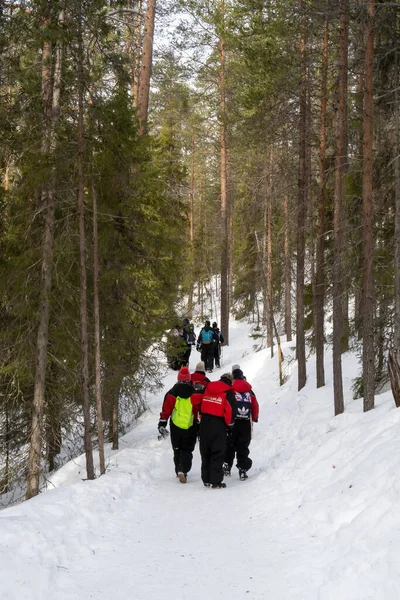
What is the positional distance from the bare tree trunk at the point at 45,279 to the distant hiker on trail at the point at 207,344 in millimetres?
12216

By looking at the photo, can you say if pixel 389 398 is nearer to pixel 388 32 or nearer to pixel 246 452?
pixel 246 452

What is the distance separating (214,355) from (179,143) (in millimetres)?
11689

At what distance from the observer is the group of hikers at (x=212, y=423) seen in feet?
30.4

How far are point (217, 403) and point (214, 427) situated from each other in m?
0.43

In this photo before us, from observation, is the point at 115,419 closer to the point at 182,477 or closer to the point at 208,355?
the point at 182,477

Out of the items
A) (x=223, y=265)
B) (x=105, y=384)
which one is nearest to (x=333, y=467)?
(x=105, y=384)

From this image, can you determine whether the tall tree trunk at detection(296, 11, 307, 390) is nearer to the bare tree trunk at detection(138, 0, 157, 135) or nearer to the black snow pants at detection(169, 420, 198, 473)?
the bare tree trunk at detection(138, 0, 157, 135)

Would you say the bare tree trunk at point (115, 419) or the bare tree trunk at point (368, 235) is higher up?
the bare tree trunk at point (368, 235)

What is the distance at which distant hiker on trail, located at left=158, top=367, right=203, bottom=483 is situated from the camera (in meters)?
9.70

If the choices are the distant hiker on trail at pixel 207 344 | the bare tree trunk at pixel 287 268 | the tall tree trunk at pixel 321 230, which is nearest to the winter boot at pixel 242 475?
the tall tree trunk at pixel 321 230

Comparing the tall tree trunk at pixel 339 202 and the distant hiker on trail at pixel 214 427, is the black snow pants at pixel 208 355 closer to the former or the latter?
the tall tree trunk at pixel 339 202

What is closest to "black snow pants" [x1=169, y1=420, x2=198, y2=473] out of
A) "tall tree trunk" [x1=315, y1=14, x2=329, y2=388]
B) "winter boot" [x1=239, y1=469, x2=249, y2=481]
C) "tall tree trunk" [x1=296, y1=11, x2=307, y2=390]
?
"winter boot" [x1=239, y1=469, x2=249, y2=481]

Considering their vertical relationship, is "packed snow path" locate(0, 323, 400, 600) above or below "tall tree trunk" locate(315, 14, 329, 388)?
below

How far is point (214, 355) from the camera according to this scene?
22.3m
